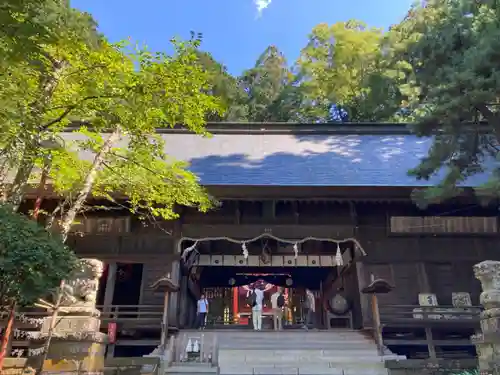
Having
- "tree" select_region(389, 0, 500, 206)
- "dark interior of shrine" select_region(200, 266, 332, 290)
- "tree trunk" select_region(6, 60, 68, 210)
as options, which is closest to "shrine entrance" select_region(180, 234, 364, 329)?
A: "dark interior of shrine" select_region(200, 266, 332, 290)

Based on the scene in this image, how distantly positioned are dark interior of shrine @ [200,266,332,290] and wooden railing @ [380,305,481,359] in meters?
6.98

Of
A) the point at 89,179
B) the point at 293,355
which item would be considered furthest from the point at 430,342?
the point at 89,179

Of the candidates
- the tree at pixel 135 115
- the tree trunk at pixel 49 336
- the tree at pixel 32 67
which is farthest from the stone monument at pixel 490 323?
the tree at pixel 32 67

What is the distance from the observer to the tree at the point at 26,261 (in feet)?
14.2

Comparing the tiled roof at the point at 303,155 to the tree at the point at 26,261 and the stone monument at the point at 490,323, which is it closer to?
the stone monument at the point at 490,323

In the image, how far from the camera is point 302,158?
14281 millimetres

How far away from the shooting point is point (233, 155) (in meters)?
14.8

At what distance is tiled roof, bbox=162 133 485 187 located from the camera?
11.5m

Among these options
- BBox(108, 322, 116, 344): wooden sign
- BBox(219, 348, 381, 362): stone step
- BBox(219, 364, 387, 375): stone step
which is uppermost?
BBox(108, 322, 116, 344): wooden sign

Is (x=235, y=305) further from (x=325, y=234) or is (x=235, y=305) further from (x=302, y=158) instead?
(x=325, y=234)

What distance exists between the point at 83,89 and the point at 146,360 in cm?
532

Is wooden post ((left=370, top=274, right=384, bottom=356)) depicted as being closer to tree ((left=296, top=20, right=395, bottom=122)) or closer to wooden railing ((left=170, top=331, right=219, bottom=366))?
wooden railing ((left=170, top=331, right=219, bottom=366))

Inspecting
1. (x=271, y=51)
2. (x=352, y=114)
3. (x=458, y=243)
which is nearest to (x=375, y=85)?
(x=352, y=114)

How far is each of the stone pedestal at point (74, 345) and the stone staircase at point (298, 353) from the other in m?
3.10
